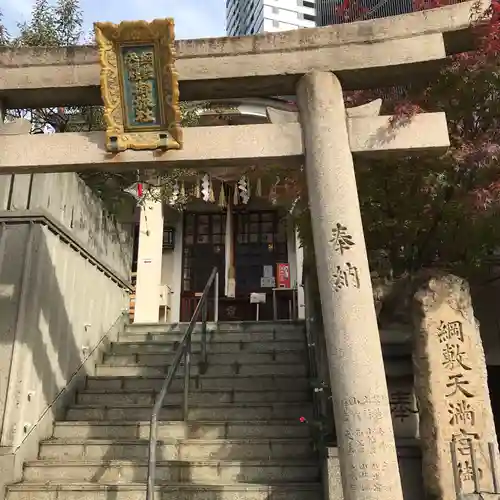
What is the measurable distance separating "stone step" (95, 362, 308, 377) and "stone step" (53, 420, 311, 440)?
3.89 ft

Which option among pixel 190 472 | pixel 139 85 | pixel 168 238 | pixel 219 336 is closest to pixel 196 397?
pixel 190 472

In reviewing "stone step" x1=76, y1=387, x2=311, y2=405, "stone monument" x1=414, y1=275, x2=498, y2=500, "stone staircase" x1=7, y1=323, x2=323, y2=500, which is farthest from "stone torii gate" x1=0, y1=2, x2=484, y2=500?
"stone step" x1=76, y1=387, x2=311, y2=405

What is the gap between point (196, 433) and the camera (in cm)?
593

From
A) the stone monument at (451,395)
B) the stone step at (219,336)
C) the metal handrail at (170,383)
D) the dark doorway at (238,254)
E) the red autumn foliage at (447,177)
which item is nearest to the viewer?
the stone monument at (451,395)

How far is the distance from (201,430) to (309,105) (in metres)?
3.71

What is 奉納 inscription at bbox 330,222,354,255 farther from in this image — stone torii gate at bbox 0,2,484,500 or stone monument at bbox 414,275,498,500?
stone monument at bbox 414,275,498,500

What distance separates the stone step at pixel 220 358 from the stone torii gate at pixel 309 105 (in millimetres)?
3296

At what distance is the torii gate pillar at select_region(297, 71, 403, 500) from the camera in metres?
3.92

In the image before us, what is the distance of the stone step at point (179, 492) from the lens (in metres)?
4.89

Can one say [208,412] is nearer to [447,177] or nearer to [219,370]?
[219,370]

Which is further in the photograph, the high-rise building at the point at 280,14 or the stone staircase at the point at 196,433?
the high-rise building at the point at 280,14

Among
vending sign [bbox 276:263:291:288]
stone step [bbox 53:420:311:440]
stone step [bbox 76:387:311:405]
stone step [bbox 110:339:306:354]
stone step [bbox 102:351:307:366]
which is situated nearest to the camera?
stone step [bbox 53:420:311:440]

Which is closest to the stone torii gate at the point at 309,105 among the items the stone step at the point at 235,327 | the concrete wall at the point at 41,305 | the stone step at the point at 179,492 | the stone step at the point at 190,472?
the concrete wall at the point at 41,305

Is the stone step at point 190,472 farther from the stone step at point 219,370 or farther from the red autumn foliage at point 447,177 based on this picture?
Answer: the red autumn foliage at point 447,177
